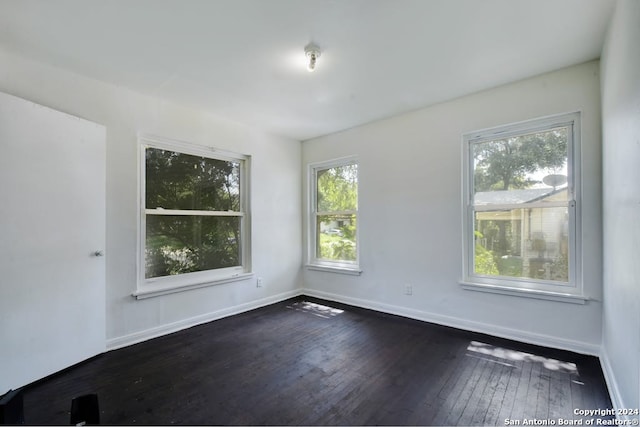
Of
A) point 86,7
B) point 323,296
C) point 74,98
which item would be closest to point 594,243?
point 323,296

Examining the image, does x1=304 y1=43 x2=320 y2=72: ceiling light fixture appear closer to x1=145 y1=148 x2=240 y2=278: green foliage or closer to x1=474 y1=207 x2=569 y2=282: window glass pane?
x1=145 y1=148 x2=240 y2=278: green foliage

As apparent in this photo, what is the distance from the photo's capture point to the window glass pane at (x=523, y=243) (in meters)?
2.73

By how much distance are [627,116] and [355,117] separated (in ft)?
8.51

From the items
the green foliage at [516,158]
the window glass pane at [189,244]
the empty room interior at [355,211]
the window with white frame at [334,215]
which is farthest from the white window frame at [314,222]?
the green foliage at [516,158]

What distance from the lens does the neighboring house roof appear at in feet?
9.13

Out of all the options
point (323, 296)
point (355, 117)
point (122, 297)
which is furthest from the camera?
point (323, 296)

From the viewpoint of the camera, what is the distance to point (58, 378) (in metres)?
2.27

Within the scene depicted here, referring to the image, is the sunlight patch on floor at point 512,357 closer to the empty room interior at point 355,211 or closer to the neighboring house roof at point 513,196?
the empty room interior at point 355,211

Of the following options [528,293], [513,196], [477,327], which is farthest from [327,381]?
[513,196]

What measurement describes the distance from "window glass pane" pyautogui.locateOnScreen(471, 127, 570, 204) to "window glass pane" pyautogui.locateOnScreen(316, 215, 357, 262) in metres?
1.71

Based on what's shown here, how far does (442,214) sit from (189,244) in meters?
2.93

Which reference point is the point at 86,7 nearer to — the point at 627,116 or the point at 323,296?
the point at 627,116

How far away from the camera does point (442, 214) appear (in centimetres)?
334

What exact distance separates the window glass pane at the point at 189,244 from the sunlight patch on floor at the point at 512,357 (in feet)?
9.59
